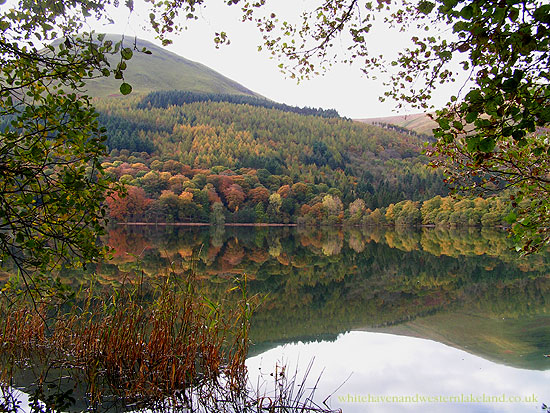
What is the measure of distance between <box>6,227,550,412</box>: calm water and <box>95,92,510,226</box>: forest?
2552 cm

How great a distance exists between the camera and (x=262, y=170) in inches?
4035

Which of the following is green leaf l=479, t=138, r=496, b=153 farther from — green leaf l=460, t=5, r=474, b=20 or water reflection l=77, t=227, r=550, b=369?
water reflection l=77, t=227, r=550, b=369

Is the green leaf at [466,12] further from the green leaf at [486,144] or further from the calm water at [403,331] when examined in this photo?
the calm water at [403,331]

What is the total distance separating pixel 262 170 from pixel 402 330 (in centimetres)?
9325

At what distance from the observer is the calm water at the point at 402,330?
6172mm

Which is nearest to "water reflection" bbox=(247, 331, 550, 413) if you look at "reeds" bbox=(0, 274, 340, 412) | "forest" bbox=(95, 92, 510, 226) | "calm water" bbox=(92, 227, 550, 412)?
"calm water" bbox=(92, 227, 550, 412)

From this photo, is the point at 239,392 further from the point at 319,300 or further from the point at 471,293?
the point at 471,293

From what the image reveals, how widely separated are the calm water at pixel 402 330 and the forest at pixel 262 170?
25.5m

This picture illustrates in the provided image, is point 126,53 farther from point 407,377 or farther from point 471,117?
point 407,377

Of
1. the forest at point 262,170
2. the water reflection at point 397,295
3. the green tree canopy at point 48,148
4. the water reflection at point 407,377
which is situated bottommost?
the water reflection at point 407,377

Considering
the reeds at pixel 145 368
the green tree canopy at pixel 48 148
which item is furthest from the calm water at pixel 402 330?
the green tree canopy at pixel 48 148

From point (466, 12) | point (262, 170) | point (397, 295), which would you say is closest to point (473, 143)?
point (466, 12)

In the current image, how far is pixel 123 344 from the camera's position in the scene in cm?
573

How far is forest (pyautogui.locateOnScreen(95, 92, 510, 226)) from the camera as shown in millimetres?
76562
